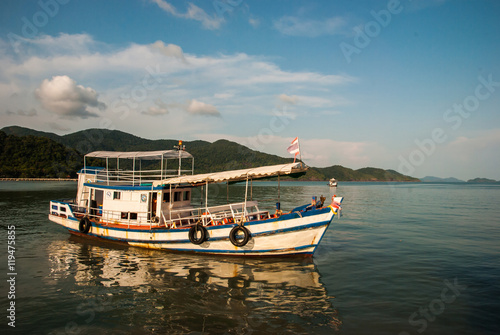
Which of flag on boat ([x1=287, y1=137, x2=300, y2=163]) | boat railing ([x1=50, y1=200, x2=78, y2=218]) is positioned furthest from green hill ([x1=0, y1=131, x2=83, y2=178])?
flag on boat ([x1=287, y1=137, x2=300, y2=163])

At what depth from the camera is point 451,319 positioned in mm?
9062

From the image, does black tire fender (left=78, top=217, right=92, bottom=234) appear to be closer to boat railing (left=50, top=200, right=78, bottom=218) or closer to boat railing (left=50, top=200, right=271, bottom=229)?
boat railing (left=50, top=200, right=271, bottom=229)

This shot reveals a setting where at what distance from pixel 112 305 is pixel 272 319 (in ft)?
17.3

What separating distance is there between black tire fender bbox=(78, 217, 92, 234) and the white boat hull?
3.55m

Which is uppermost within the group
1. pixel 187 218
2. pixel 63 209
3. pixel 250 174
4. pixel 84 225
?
pixel 250 174

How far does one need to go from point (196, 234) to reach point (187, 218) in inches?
47.9

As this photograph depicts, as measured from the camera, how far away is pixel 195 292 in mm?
10719

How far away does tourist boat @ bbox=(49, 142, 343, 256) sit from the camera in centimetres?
1357

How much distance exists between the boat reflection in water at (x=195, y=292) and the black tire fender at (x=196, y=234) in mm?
978

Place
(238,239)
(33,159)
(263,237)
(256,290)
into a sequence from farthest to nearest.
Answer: (33,159) < (238,239) < (263,237) < (256,290)

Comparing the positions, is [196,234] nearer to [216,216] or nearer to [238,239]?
Result: [216,216]

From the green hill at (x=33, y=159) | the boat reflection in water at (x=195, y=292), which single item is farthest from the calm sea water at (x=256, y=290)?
the green hill at (x=33, y=159)

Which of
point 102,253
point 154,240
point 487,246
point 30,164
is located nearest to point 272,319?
point 154,240

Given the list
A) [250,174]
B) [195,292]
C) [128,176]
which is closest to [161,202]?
[128,176]
